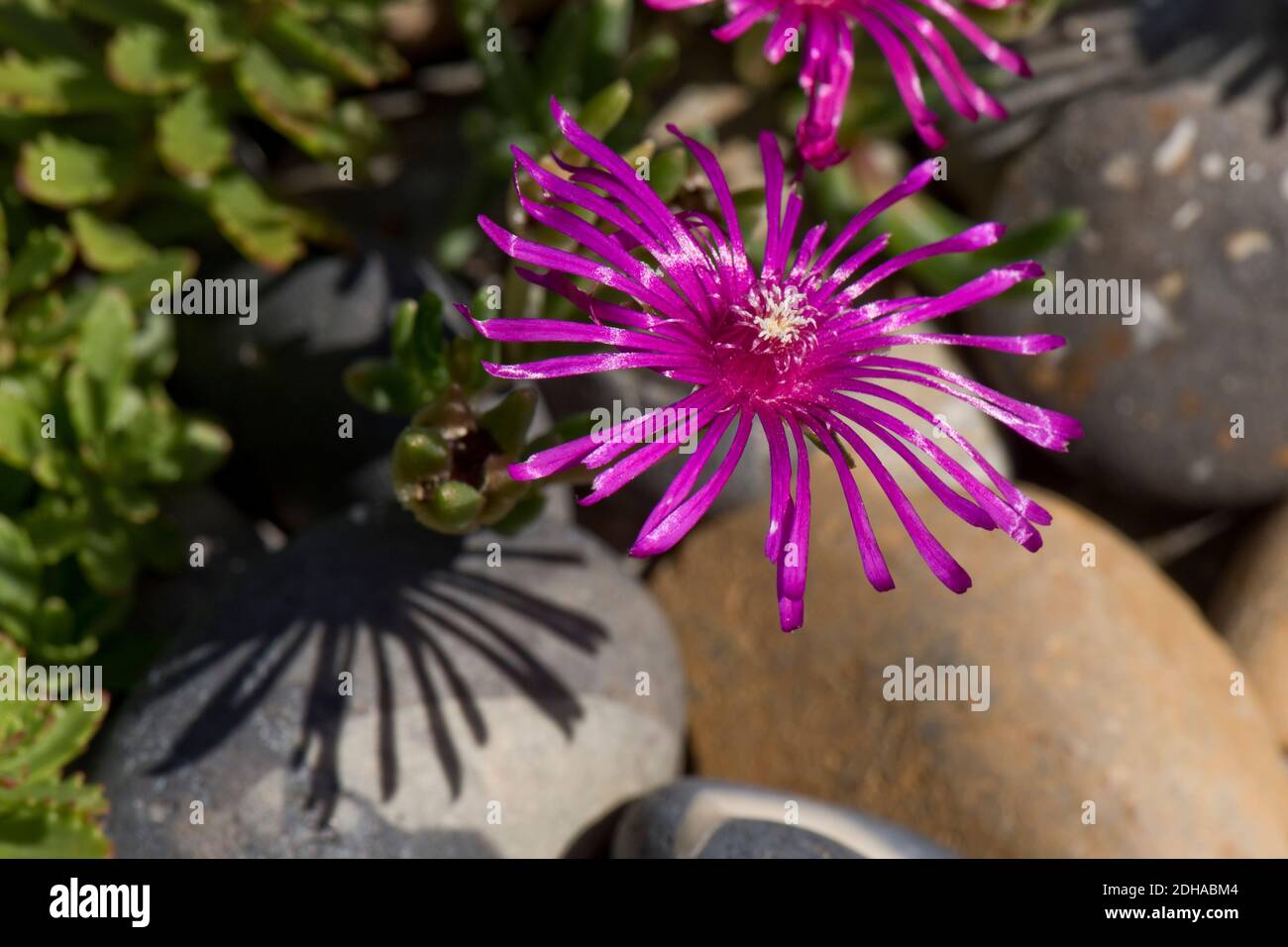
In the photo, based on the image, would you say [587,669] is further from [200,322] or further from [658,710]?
[200,322]

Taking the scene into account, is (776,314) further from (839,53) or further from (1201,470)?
(1201,470)

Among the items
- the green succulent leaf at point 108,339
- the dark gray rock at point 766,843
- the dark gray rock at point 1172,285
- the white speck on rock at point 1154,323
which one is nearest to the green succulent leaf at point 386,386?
the green succulent leaf at point 108,339

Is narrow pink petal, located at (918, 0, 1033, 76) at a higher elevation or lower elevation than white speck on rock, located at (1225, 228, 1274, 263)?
higher

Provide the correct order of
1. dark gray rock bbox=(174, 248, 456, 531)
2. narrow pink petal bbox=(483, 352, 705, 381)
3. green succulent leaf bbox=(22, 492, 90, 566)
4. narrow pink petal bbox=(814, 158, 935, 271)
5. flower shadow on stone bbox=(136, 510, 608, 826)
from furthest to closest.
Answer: dark gray rock bbox=(174, 248, 456, 531) → green succulent leaf bbox=(22, 492, 90, 566) → flower shadow on stone bbox=(136, 510, 608, 826) → narrow pink petal bbox=(814, 158, 935, 271) → narrow pink petal bbox=(483, 352, 705, 381)

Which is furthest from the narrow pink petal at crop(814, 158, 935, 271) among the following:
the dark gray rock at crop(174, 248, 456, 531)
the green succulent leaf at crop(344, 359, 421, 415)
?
the dark gray rock at crop(174, 248, 456, 531)

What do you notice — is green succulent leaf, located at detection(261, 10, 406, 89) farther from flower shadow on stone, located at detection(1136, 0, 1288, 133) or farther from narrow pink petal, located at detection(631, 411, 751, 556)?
flower shadow on stone, located at detection(1136, 0, 1288, 133)

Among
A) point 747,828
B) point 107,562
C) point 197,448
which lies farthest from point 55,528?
point 747,828
